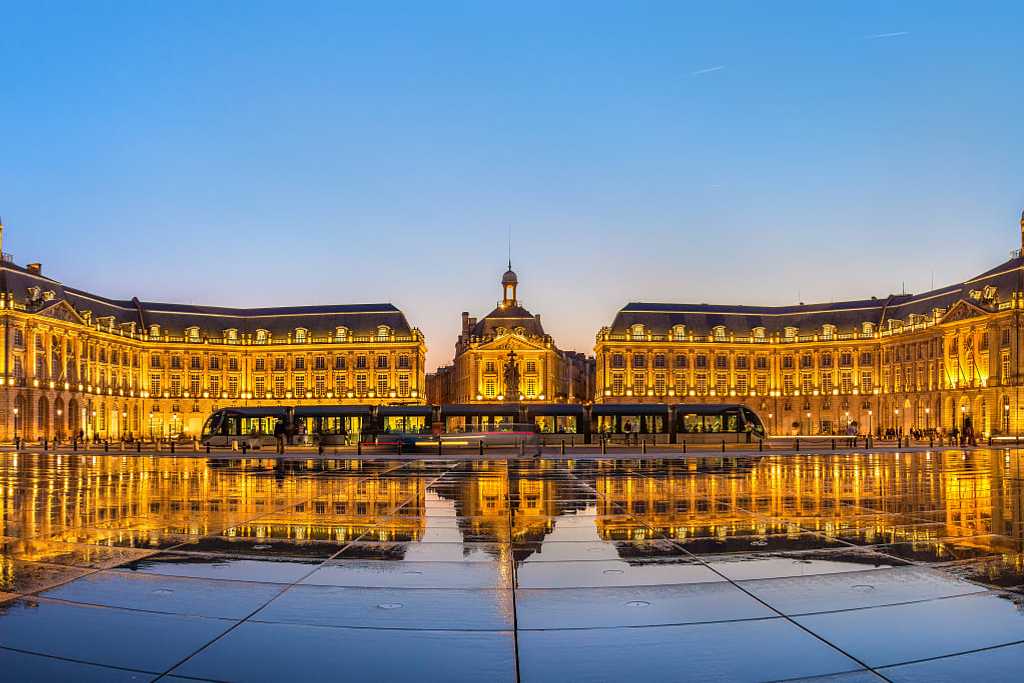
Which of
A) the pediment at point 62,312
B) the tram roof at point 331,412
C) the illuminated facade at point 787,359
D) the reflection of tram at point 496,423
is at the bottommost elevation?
the reflection of tram at point 496,423

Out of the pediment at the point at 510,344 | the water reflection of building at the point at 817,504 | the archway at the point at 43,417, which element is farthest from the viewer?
the pediment at the point at 510,344

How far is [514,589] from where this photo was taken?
11.1 meters

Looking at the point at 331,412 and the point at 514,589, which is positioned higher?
the point at 331,412

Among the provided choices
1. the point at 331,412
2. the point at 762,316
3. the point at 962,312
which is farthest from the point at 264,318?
the point at 962,312

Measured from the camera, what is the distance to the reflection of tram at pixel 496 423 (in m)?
71.2

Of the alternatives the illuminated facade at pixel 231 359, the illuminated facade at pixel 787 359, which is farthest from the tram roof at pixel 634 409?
the illuminated facade at pixel 231 359

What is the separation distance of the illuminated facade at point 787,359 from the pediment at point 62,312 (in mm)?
75383

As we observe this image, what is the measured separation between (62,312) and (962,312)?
354ft

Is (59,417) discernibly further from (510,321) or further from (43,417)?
(510,321)

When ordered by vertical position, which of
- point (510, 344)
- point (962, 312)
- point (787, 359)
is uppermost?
point (962, 312)

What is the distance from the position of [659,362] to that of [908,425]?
37.9 meters

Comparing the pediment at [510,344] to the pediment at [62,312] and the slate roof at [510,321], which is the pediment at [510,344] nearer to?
the slate roof at [510,321]

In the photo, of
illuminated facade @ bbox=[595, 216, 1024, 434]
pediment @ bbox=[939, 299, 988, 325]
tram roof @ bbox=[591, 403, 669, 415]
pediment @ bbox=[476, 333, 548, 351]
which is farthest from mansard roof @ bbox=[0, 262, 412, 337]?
pediment @ bbox=[939, 299, 988, 325]

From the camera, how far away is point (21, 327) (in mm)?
95375
